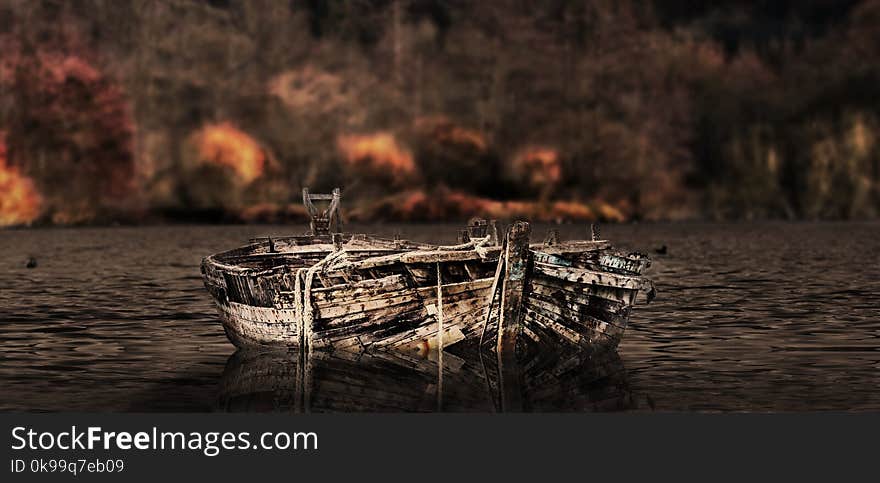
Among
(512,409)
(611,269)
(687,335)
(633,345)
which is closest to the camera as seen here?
(512,409)

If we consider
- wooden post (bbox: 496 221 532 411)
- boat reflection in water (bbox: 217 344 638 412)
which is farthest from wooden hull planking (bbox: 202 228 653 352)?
boat reflection in water (bbox: 217 344 638 412)

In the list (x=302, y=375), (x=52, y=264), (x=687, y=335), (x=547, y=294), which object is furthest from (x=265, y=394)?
(x=52, y=264)

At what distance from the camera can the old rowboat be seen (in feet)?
86.3

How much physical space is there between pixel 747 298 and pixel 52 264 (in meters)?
58.9

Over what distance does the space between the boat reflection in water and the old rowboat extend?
485 millimetres

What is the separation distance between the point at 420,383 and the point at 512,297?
3.24 metres

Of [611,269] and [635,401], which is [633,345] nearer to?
[611,269]

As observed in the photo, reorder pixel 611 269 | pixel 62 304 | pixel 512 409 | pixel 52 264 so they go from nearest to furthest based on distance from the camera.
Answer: pixel 512 409
pixel 611 269
pixel 62 304
pixel 52 264

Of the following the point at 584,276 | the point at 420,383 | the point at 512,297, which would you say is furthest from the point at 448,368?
the point at 584,276

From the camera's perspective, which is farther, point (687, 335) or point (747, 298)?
point (747, 298)

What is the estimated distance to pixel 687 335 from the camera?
33.5 m

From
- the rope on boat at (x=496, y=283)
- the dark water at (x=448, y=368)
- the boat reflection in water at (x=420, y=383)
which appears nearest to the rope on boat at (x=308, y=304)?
the boat reflection in water at (x=420, y=383)

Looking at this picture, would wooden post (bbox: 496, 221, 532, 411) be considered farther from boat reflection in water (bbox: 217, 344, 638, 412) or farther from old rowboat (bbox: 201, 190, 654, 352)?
boat reflection in water (bbox: 217, 344, 638, 412)

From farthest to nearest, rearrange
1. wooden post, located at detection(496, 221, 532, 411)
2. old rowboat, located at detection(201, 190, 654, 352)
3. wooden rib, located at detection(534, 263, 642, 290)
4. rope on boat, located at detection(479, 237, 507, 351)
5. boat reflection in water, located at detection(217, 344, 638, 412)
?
wooden rib, located at detection(534, 263, 642, 290), old rowboat, located at detection(201, 190, 654, 352), rope on boat, located at detection(479, 237, 507, 351), wooden post, located at detection(496, 221, 532, 411), boat reflection in water, located at detection(217, 344, 638, 412)
